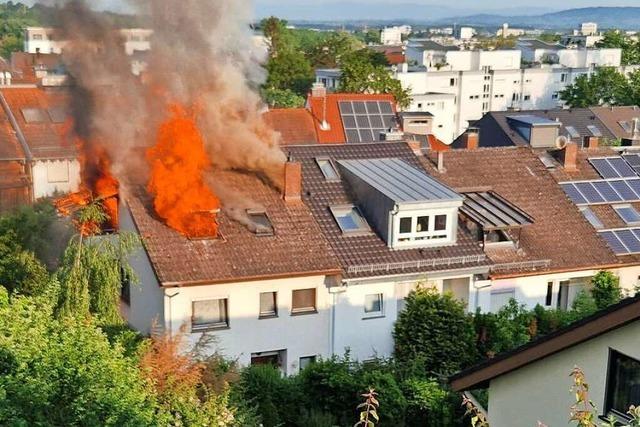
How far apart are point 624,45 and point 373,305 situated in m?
102

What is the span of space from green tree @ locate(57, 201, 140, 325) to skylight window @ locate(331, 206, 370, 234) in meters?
6.56

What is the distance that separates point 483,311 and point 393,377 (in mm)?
6101

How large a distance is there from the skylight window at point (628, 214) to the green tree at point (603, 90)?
5377cm

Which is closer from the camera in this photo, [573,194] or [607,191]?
[573,194]

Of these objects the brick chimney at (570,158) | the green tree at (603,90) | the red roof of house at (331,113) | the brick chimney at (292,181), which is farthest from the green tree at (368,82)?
the brick chimney at (292,181)

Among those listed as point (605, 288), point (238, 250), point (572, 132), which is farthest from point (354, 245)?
point (572, 132)

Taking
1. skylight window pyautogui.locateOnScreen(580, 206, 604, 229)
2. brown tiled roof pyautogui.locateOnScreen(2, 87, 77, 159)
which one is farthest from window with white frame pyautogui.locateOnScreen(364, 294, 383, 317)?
brown tiled roof pyautogui.locateOnScreen(2, 87, 77, 159)

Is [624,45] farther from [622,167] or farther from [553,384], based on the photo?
[553,384]

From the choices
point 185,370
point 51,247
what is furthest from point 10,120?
point 185,370

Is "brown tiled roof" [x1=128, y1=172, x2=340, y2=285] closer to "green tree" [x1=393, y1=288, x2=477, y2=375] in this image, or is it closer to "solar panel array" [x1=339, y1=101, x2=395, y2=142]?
"green tree" [x1=393, y1=288, x2=477, y2=375]

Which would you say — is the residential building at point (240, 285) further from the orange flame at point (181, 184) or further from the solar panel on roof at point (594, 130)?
the solar panel on roof at point (594, 130)

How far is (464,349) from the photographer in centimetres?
2295

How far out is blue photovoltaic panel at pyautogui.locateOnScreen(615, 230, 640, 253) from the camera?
27.7m

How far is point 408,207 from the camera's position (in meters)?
24.3
